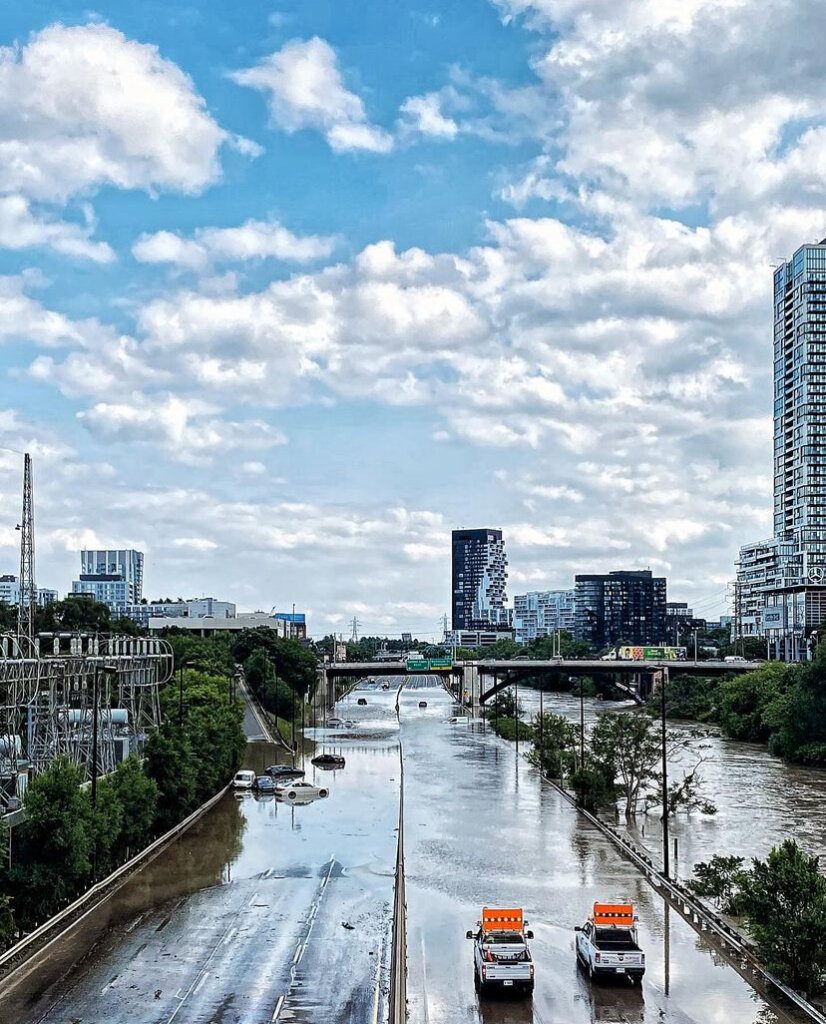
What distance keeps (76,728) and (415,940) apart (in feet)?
105

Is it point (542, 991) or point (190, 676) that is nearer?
point (542, 991)

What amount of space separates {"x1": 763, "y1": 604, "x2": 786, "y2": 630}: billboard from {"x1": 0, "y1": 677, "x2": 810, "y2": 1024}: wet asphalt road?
131 m

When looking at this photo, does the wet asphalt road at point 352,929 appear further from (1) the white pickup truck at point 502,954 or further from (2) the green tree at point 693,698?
(2) the green tree at point 693,698

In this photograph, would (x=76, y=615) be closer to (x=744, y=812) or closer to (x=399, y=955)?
(x=744, y=812)

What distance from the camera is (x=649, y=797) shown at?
5747 centimetres

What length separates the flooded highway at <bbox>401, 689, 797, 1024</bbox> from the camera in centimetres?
2556

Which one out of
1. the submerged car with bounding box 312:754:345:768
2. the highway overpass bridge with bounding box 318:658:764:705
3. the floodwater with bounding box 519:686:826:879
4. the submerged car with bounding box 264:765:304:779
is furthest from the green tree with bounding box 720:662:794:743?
the submerged car with bounding box 264:765:304:779

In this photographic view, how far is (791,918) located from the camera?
26.9 m

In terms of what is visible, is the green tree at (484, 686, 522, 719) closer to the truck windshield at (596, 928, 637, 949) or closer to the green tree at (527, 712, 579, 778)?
the green tree at (527, 712, 579, 778)

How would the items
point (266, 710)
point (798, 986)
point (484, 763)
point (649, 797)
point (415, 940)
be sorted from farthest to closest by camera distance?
point (266, 710) < point (484, 763) < point (649, 797) < point (415, 940) < point (798, 986)

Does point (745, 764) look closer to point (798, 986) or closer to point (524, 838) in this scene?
point (524, 838)

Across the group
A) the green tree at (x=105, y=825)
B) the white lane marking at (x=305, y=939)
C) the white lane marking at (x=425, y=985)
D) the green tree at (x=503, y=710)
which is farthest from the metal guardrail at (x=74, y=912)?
the green tree at (x=503, y=710)

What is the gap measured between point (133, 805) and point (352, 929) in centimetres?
1506

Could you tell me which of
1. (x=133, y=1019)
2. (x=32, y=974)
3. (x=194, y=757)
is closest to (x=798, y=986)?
(x=133, y=1019)
